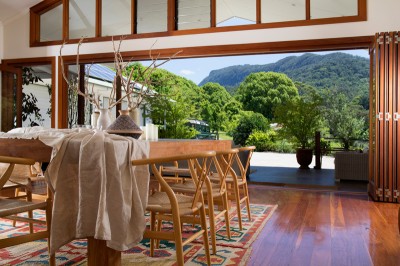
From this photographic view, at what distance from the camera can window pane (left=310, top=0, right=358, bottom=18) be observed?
5574 millimetres

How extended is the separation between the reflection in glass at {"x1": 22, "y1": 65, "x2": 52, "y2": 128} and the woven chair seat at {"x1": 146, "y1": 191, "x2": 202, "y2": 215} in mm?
7002

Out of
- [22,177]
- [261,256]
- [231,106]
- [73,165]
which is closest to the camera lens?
[73,165]

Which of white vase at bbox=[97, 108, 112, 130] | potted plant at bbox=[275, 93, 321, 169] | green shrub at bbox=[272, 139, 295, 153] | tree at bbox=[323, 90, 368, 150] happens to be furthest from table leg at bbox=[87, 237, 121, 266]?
green shrub at bbox=[272, 139, 295, 153]

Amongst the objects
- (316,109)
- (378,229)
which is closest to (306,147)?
(316,109)

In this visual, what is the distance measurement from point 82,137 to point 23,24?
6.46 m

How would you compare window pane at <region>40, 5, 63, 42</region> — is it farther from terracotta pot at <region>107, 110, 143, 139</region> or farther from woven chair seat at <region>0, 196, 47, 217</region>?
woven chair seat at <region>0, 196, 47, 217</region>

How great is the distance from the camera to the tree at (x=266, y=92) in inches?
645

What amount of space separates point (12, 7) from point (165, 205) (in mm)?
6501

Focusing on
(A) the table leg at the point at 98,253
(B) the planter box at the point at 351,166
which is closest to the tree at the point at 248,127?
(B) the planter box at the point at 351,166

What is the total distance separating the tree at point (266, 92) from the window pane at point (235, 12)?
10.3 metres

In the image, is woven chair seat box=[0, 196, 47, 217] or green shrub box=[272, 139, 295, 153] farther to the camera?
green shrub box=[272, 139, 295, 153]

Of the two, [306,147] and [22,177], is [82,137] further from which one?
[306,147]

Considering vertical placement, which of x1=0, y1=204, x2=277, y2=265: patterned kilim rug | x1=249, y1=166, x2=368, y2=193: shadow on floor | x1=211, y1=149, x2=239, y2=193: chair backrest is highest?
x1=211, y1=149, x2=239, y2=193: chair backrest

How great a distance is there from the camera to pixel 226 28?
611 centimetres
